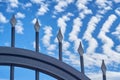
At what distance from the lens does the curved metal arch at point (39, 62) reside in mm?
13664

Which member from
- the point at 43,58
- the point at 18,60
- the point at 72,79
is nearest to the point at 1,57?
the point at 18,60

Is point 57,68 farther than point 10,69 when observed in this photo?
Yes

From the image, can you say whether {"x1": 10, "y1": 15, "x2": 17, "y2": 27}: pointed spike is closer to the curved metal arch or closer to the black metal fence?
the black metal fence

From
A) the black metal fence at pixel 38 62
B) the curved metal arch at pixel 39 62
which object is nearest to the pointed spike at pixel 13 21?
the black metal fence at pixel 38 62

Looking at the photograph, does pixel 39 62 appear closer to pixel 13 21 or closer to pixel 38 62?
pixel 38 62

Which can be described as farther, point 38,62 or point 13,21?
point 38,62

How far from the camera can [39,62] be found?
46.3 feet

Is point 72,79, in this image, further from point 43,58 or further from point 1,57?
point 1,57

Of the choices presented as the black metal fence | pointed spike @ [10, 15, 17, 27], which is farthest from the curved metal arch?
pointed spike @ [10, 15, 17, 27]

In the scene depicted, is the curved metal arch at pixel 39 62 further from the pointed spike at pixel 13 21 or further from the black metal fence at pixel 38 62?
the pointed spike at pixel 13 21

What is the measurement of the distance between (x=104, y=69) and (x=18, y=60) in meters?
2.92

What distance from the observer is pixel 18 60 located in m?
13.8

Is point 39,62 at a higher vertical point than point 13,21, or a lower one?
lower

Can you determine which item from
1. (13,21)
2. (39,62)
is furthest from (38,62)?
(13,21)
